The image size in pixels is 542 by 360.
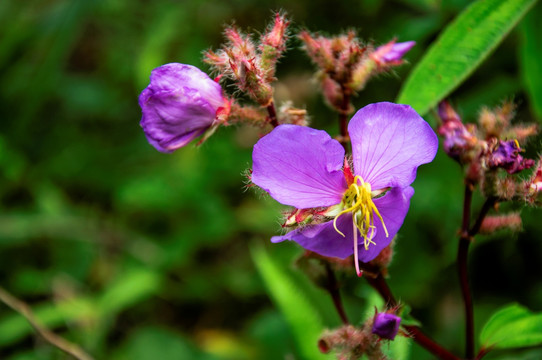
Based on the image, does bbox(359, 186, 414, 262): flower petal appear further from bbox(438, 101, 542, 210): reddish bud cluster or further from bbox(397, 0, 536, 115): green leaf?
bbox(397, 0, 536, 115): green leaf

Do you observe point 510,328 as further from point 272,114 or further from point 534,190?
point 272,114

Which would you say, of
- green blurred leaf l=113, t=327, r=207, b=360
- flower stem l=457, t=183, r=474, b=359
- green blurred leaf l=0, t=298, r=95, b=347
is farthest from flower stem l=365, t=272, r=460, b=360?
green blurred leaf l=0, t=298, r=95, b=347

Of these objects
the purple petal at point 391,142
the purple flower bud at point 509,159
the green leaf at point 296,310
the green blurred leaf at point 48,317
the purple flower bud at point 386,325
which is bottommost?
the green blurred leaf at point 48,317

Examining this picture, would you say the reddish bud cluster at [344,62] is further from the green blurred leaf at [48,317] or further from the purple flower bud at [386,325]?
the green blurred leaf at [48,317]

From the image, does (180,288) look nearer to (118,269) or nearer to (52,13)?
(118,269)

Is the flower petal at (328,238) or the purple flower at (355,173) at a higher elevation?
the purple flower at (355,173)

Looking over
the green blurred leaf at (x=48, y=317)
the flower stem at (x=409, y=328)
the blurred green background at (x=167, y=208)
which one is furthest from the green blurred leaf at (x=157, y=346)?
the flower stem at (x=409, y=328)
